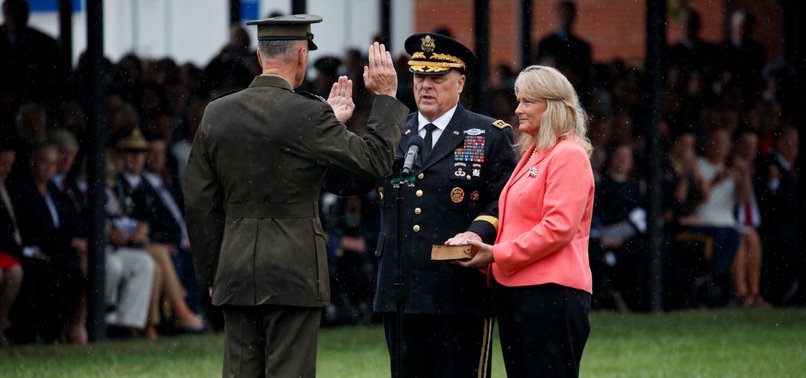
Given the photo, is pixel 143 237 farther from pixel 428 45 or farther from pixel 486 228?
pixel 486 228

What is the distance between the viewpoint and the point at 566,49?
57.2 ft

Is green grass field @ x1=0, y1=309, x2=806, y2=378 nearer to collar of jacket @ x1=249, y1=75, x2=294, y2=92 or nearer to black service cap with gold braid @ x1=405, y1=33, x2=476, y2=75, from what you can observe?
black service cap with gold braid @ x1=405, y1=33, x2=476, y2=75

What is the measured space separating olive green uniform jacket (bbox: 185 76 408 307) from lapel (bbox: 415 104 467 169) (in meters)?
0.78

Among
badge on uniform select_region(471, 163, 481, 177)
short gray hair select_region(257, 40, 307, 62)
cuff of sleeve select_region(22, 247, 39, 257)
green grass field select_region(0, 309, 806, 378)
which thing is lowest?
green grass field select_region(0, 309, 806, 378)

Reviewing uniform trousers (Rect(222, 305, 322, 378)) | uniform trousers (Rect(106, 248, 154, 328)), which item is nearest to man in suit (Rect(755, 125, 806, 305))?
uniform trousers (Rect(106, 248, 154, 328))

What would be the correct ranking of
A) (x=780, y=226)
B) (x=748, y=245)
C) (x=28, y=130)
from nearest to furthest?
(x=28, y=130)
(x=748, y=245)
(x=780, y=226)

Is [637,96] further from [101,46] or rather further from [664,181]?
[101,46]

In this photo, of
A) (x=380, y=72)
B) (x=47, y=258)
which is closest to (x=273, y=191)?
(x=380, y=72)

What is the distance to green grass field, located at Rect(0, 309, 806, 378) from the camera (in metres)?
10.3

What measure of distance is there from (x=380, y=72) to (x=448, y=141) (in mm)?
833

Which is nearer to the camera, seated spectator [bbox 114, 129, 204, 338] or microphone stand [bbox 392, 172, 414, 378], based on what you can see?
microphone stand [bbox 392, 172, 414, 378]

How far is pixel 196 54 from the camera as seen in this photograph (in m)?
19.9

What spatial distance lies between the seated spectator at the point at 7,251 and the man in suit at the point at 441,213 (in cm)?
500

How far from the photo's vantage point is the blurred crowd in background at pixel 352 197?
1189 centimetres
